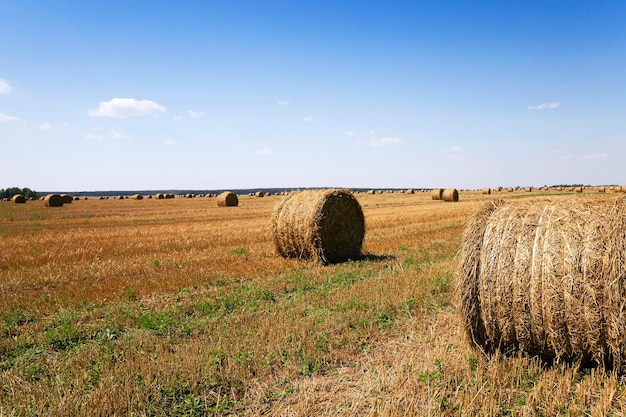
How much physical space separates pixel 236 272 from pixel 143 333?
4.50 metres

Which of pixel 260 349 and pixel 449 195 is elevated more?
pixel 449 195

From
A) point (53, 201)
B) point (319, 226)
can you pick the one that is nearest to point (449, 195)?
point (319, 226)

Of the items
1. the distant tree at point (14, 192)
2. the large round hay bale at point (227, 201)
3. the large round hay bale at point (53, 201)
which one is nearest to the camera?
the large round hay bale at point (227, 201)

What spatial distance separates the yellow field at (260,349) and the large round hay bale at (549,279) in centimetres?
32

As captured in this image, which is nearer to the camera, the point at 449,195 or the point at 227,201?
the point at 227,201

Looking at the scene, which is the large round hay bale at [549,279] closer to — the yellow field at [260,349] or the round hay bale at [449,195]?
the yellow field at [260,349]

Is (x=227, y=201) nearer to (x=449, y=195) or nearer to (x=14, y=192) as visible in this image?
(x=449, y=195)

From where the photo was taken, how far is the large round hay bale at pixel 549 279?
4.91m

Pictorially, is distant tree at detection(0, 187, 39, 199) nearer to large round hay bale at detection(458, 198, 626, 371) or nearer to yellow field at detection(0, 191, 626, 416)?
yellow field at detection(0, 191, 626, 416)

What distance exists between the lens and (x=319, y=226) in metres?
13.1

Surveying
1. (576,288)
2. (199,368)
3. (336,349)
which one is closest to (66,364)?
(199,368)

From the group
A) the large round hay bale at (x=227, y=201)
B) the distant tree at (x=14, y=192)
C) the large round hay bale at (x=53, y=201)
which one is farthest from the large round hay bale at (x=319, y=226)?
the distant tree at (x=14, y=192)

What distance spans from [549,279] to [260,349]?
12.3 ft

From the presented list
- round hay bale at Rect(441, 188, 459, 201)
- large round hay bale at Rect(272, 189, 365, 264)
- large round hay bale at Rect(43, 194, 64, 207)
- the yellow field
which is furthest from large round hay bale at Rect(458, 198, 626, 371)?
large round hay bale at Rect(43, 194, 64, 207)
